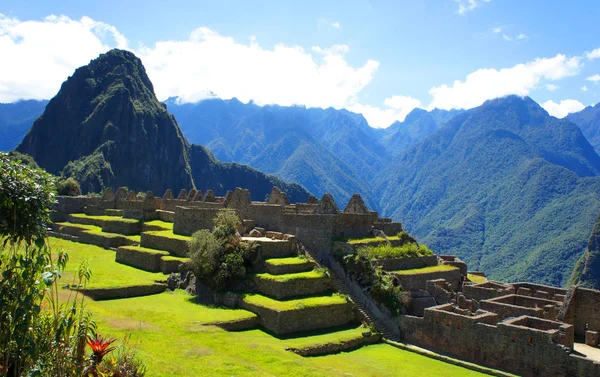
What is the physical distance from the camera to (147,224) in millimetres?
34969

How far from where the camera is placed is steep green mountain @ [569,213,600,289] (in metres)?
65.1

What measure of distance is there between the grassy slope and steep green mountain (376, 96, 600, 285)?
2220 inches

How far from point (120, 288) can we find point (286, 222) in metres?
9.71

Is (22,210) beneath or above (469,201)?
beneath

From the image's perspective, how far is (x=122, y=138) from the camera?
163 meters

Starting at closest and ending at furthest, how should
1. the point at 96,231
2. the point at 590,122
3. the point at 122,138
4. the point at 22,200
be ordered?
1. the point at 22,200
2. the point at 96,231
3. the point at 590,122
4. the point at 122,138

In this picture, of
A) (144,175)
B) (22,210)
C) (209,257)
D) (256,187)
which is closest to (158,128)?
(144,175)

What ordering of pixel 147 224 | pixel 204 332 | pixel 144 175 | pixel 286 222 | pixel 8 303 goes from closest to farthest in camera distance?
pixel 8 303
pixel 204 332
pixel 286 222
pixel 147 224
pixel 144 175

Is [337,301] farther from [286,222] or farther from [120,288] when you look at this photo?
[120,288]

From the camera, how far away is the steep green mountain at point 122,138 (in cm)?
15862

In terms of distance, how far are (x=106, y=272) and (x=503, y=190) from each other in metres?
97.1

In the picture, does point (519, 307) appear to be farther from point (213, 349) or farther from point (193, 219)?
point (193, 219)

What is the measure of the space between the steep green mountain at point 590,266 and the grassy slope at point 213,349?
55766mm

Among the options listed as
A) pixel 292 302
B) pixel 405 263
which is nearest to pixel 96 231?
pixel 292 302
